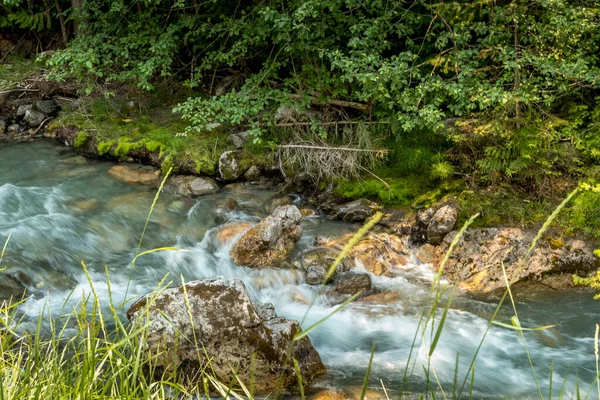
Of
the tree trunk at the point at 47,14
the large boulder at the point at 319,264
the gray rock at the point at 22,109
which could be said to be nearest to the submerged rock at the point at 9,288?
the large boulder at the point at 319,264

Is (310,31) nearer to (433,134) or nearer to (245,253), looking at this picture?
(433,134)

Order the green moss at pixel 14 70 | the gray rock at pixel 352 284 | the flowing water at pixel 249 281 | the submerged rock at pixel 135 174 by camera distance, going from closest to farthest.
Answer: the flowing water at pixel 249 281 < the gray rock at pixel 352 284 < the submerged rock at pixel 135 174 < the green moss at pixel 14 70

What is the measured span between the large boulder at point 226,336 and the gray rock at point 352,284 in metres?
1.71

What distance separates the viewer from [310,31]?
29.0 feet

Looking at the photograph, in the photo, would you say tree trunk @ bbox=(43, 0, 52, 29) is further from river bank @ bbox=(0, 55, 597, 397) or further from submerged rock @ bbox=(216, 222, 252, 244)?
submerged rock @ bbox=(216, 222, 252, 244)

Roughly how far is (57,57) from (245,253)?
→ 5.27m

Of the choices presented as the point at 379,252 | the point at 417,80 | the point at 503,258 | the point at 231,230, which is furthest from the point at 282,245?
the point at 417,80

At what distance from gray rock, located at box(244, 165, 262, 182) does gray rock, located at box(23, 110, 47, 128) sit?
5414 mm

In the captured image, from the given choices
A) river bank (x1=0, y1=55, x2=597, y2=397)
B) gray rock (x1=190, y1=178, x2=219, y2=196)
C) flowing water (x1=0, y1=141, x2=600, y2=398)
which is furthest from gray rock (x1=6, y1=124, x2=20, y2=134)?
gray rock (x1=190, y1=178, x2=219, y2=196)

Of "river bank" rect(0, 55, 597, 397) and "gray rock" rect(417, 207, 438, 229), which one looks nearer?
"river bank" rect(0, 55, 597, 397)

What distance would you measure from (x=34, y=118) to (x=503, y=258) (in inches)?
394

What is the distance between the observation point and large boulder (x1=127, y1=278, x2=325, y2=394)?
16.1ft

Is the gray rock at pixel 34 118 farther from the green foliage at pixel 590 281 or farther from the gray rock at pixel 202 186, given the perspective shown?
the green foliage at pixel 590 281

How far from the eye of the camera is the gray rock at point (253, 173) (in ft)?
31.0
